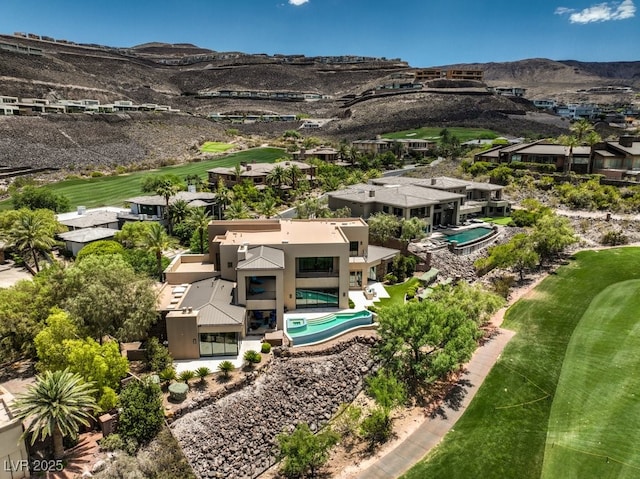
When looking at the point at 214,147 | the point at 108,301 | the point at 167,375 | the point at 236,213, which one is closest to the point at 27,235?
the point at 108,301

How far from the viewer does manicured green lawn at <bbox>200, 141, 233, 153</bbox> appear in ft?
332

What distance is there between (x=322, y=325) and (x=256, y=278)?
5351 millimetres

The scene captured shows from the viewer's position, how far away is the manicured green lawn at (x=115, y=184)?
204 feet

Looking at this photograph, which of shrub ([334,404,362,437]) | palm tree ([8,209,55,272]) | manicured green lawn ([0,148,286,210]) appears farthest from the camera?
manicured green lawn ([0,148,286,210])

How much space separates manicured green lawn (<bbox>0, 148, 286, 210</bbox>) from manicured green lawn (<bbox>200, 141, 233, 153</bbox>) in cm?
684

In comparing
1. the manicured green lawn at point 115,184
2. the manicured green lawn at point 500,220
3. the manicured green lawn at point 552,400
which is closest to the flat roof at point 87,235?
the manicured green lawn at point 115,184

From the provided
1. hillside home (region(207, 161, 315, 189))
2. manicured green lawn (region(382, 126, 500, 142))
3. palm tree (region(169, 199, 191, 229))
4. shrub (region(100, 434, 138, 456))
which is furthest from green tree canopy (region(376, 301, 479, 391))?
manicured green lawn (region(382, 126, 500, 142))

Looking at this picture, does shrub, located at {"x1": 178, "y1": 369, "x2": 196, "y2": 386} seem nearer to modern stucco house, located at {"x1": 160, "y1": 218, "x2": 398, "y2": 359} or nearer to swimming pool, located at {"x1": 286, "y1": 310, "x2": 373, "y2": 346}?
modern stucco house, located at {"x1": 160, "y1": 218, "x2": 398, "y2": 359}

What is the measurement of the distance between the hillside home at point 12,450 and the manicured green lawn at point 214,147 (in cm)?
8794

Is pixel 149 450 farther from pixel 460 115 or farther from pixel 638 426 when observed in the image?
pixel 460 115

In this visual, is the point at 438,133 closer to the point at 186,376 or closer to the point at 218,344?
the point at 218,344

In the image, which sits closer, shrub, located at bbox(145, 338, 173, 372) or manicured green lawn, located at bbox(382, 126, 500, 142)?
shrub, located at bbox(145, 338, 173, 372)

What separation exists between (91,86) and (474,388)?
140 metres

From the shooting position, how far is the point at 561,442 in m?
20.7
